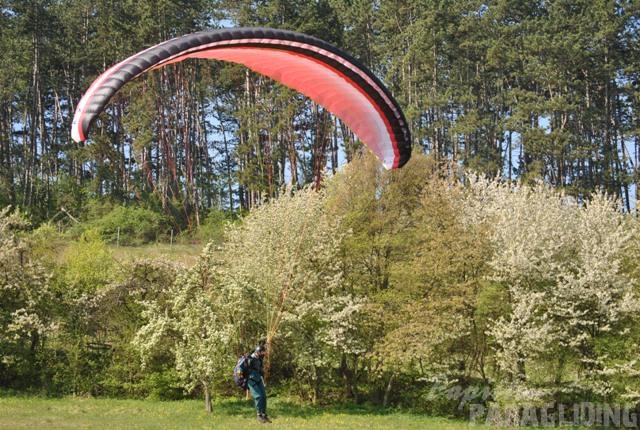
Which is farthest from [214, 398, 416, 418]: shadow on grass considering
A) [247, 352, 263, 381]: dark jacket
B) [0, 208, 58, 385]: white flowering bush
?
[0, 208, 58, 385]: white flowering bush

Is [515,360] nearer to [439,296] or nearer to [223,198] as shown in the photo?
[439,296]

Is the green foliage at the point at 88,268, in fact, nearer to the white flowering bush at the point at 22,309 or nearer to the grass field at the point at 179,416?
the white flowering bush at the point at 22,309

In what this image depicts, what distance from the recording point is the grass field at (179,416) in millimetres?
15891

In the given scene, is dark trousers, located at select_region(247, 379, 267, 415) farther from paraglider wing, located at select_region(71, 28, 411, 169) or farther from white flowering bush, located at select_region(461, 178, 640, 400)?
white flowering bush, located at select_region(461, 178, 640, 400)

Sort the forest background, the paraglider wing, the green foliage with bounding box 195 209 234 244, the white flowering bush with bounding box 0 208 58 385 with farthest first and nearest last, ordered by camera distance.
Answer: the green foliage with bounding box 195 209 234 244 → the white flowering bush with bounding box 0 208 58 385 → the forest background → the paraglider wing

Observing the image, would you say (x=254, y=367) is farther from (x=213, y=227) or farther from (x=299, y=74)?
(x=213, y=227)

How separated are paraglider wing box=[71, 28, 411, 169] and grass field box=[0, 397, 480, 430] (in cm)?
666

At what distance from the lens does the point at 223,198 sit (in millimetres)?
56469

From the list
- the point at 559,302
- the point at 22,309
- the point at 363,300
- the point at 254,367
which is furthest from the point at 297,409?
the point at 22,309

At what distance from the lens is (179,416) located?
1756cm

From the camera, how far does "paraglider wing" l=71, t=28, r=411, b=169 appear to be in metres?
10.3

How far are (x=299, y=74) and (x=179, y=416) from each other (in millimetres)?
8694

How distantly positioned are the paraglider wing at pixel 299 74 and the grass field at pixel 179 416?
262 inches

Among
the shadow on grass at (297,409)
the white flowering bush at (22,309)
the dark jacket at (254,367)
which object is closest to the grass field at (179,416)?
the shadow on grass at (297,409)
